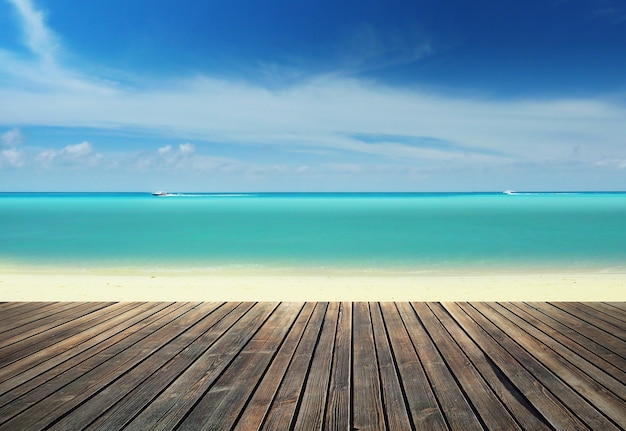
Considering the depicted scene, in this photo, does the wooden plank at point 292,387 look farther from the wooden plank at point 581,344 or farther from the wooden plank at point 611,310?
the wooden plank at point 611,310

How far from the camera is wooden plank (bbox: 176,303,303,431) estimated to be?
207cm

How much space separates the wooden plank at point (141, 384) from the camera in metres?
2.08

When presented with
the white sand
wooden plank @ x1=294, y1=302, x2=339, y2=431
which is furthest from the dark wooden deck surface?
the white sand

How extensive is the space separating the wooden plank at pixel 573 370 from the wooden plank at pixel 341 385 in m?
1.26

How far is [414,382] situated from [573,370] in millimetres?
1060

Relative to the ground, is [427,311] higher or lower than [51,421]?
higher

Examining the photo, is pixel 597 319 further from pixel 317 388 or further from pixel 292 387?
pixel 292 387

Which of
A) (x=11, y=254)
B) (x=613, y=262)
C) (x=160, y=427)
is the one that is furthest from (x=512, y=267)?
(x=11, y=254)

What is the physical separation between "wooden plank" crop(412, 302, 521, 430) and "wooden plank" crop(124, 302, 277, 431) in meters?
1.47

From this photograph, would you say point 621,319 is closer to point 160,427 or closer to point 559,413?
point 559,413

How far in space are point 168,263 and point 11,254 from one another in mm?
6387

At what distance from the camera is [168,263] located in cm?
1317

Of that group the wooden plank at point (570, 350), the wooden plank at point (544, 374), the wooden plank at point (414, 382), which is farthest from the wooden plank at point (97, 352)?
the wooden plank at point (570, 350)

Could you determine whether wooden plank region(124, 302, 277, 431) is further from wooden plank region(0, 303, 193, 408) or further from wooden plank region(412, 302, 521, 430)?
wooden plank region(412, 302, 521, 430)
